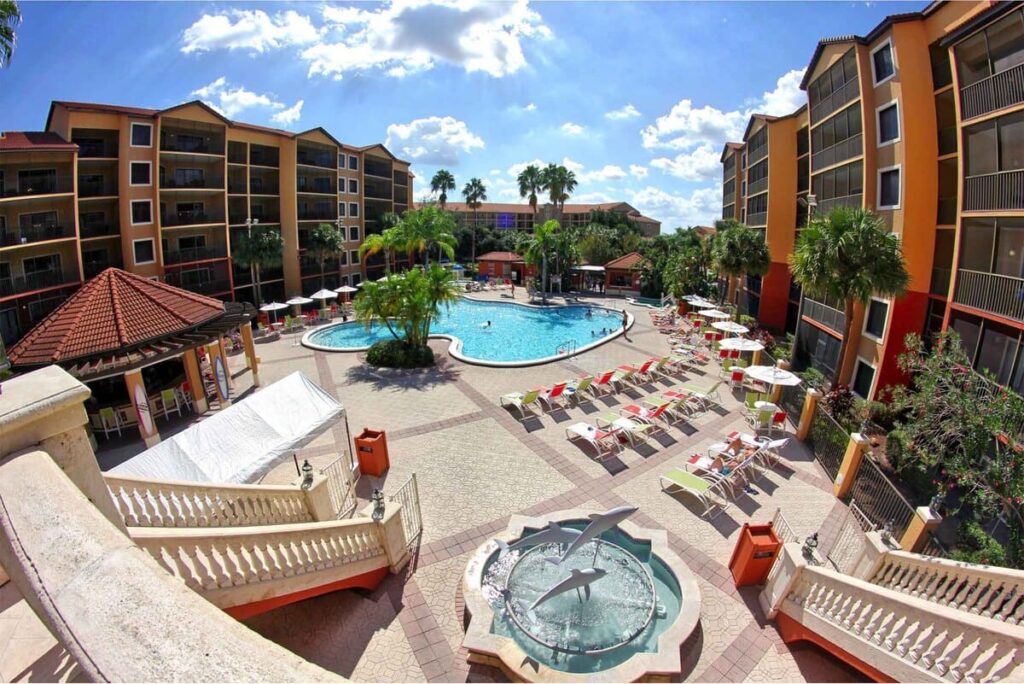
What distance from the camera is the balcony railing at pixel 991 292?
12.7m

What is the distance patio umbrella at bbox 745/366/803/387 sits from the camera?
15352 mm

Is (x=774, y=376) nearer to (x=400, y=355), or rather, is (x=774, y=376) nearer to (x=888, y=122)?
(x=888, y=122)

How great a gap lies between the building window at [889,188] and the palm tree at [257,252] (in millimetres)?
35934

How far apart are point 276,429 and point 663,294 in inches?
1455

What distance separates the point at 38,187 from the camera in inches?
930

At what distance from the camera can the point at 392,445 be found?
14047 mm

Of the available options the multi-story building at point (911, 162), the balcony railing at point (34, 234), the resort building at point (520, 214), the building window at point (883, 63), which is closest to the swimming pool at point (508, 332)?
the multi-story building at point (911, 162)

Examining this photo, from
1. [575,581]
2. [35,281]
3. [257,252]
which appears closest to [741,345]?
[575,581]

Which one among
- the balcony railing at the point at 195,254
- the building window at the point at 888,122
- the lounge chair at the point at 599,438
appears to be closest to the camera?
the lounge chair at the point at 599,438

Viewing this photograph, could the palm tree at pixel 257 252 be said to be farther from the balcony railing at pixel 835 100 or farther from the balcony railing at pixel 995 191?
the balcony railing at pixel 995 191

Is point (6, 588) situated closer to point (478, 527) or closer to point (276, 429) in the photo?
point (276, 429)

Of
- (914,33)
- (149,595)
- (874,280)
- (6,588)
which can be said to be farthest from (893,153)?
(6,588)

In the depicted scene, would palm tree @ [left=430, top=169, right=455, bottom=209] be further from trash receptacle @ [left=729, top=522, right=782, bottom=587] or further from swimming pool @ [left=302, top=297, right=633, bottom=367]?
trash receptacle @ [left=729, top=522, right=782, bottom=587]

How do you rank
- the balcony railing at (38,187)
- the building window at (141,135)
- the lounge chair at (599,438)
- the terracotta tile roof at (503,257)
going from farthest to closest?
the terracotta tile roof at (503,257) < the building window at (141,135) < the balcony railing at (38,187) < the lounge chair at (599,438)
